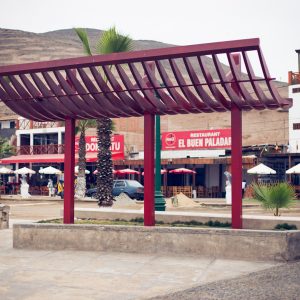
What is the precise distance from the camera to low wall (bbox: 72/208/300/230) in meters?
12.5

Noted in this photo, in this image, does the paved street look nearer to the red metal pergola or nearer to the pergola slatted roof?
the red metal pergola

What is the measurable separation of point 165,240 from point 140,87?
3246mm

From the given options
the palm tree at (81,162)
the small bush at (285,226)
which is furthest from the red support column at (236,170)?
the palm tree at (81,162)

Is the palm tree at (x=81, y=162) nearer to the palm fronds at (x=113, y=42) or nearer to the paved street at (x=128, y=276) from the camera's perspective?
the palm fronds at (x=113, y=42)

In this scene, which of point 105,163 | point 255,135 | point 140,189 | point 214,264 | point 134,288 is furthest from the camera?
point 255,135

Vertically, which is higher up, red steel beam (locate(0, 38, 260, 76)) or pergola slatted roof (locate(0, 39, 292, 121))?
red steel beam (locate(0, 38, 260, 76))

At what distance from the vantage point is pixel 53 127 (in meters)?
50.8

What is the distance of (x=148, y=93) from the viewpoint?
1162 cm

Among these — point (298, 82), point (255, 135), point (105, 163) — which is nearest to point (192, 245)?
point (105, 163)

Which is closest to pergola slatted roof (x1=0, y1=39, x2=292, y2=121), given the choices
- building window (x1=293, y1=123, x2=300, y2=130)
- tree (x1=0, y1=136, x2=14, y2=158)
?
building window (x1=293, y1=123, x2=300, y2=130)

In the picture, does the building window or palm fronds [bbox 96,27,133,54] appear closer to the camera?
palm fronds [bbox 96,27,133,54]

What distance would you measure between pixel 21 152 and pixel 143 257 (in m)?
41.4

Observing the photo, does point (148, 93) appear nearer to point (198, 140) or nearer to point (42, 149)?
point (198, 140)

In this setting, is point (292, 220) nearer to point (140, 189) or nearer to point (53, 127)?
point (140, 189)
